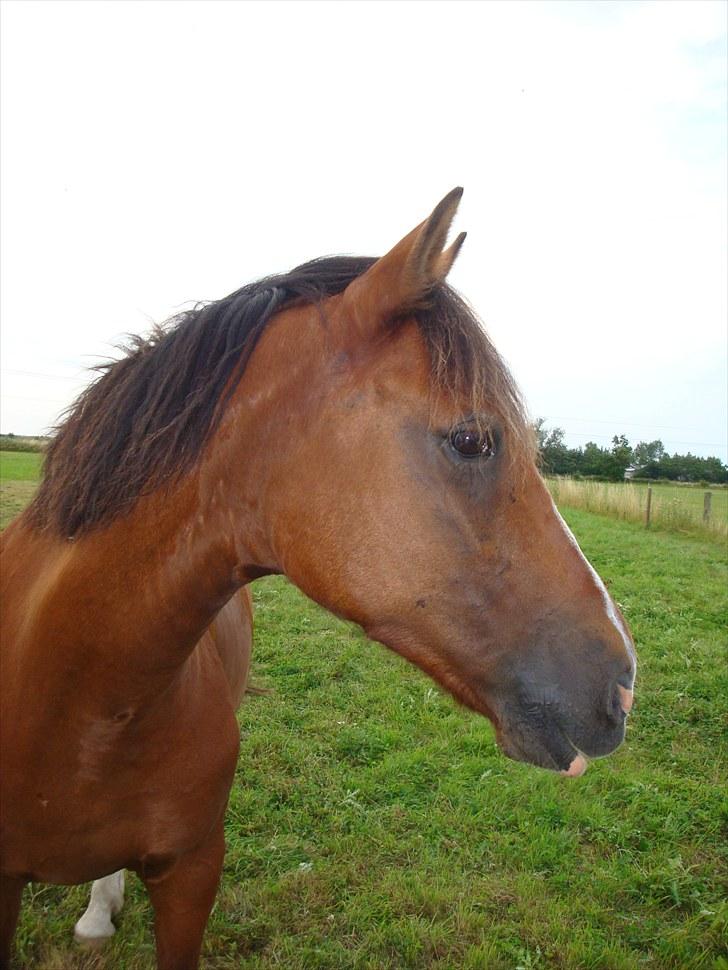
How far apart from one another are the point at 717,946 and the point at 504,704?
9.17 feet

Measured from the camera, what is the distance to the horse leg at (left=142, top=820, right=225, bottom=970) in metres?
2.07

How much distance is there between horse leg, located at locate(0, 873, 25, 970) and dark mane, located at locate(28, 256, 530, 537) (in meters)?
1.38

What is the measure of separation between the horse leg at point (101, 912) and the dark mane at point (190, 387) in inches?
81.5

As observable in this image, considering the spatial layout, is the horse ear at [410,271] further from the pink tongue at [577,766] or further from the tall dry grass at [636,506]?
the tall dry grass at [636,506]

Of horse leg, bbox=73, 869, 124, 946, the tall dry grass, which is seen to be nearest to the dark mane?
horse leg, bbox=73, 869, 124, 946

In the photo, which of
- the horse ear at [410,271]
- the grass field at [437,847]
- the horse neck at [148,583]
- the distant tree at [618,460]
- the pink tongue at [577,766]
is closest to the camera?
the horse ear at [410,271]

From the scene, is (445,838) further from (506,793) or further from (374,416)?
(374,416)

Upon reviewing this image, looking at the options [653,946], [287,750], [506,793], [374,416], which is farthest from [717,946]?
[374,416]

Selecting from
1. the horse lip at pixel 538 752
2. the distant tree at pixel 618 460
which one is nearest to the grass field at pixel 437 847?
the horse lip at pixel 538 752

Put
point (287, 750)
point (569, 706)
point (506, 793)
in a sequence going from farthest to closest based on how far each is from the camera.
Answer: point (287, 750)
point (506, 793)
point (569, 706)

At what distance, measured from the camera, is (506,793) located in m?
4.17

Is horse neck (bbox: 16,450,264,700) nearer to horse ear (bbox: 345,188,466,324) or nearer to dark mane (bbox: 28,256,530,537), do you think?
dark mane (bbox: 28,256,530,537)

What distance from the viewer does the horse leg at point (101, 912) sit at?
2790 mm

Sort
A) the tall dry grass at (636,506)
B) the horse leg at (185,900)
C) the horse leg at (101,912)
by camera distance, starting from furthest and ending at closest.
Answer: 1. the tall dry grass at (636,506)
2. the horse leg at (101,912)
3. the horse leg at (185,900)
